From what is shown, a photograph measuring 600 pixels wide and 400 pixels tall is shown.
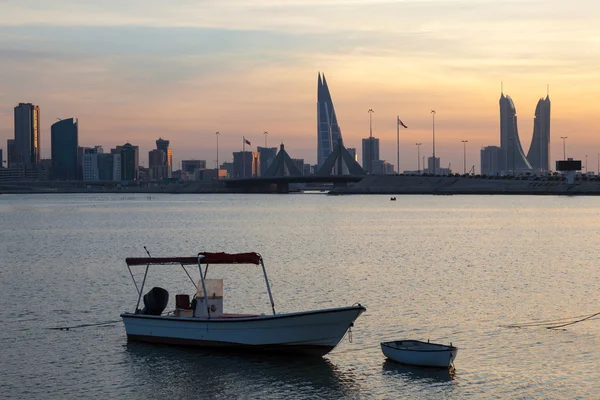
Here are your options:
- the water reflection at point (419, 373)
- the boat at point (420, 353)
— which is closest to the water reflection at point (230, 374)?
the water reflection at point (419, 373)

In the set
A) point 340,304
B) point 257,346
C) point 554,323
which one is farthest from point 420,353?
point 340,304

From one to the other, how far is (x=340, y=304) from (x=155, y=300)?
44.5ft

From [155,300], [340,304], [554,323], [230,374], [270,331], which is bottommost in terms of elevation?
[230,374]

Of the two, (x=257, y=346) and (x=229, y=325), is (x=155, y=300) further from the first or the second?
(x=257, y=346)

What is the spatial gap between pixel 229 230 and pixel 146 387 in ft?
307

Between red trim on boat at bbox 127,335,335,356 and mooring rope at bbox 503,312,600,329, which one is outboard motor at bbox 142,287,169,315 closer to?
red trim on boat at bbox 127,335,335,356

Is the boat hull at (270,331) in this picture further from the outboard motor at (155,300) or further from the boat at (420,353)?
the boat at (420,353)

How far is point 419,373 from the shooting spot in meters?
32.1

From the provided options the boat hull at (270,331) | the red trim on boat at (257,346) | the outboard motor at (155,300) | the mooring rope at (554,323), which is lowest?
the mooring rope at (554,323)

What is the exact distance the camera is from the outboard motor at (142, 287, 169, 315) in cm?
3688

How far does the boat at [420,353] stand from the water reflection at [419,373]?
0.57ft

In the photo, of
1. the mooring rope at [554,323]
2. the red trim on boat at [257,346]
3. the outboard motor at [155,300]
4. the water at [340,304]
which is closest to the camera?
the water at [340,304]

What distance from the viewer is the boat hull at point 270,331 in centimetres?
3319

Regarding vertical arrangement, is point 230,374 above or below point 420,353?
below
